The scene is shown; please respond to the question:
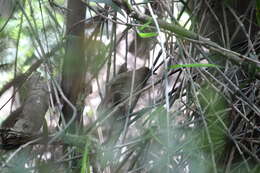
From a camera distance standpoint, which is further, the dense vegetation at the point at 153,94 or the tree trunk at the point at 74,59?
the tree trunk at the point at 74,59

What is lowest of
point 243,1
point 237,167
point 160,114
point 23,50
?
point 237,167

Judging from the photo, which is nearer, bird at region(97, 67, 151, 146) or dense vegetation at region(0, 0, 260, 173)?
dense vegetation at region(0, 0, 260, 173)

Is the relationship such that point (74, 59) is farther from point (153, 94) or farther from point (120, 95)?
point (153, 94)

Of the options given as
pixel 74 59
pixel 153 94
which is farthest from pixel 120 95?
pixel 153 94

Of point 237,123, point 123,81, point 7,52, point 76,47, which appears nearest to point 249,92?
point 237,123

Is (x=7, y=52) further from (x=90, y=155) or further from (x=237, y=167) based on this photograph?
(x=237, y=167)

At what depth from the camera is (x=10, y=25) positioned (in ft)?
4.28

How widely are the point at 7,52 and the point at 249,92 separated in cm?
83

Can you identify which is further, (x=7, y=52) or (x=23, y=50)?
(x=23, y=50)

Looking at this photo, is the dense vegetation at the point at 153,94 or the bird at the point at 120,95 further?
the bird at the point at 120,95

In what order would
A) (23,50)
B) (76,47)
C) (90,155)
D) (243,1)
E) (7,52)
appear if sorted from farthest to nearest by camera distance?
(23,50)
(7,52)
(76,47)
(243,1)
(90,155)

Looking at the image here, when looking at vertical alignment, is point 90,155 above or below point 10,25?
below

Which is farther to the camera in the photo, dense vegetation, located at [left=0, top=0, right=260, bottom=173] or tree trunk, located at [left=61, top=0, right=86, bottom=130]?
tree trunk, located at [left=61, top=0, right=86, bottom=130]

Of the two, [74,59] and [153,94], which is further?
[74,59]
